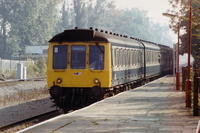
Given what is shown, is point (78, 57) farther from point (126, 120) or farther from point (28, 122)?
point (126, 120)

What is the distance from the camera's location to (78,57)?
19641 mm

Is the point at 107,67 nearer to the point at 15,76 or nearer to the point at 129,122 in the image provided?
the point at 129,122

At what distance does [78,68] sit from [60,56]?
3.02 ft

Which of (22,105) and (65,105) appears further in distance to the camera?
(22,105)

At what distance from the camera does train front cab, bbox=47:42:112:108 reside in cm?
1934

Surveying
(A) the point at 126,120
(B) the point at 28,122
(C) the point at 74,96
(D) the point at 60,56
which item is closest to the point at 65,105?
(C) the point at 74,96

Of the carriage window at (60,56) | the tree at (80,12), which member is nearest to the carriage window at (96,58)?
the carriage window at (60,56)

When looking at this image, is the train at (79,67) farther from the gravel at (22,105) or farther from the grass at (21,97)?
the grass at (21,97)

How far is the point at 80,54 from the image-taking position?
19.6 metres

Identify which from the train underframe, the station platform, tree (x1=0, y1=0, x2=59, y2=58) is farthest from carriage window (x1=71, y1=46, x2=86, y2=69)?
tree (x1=0, y1=0, x2=59, y2=58)

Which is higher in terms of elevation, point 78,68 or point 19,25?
point 19,25

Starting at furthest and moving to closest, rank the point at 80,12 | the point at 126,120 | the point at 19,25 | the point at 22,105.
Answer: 1. the point at 80,12
2. the point at 19,25
3. the point at 22,105
4. the point at 126,120

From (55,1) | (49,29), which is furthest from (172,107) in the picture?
(55,1)

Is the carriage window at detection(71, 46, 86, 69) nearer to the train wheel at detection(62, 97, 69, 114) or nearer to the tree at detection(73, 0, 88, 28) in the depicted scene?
the train wheel at detection(62, 97, 69, 114)
